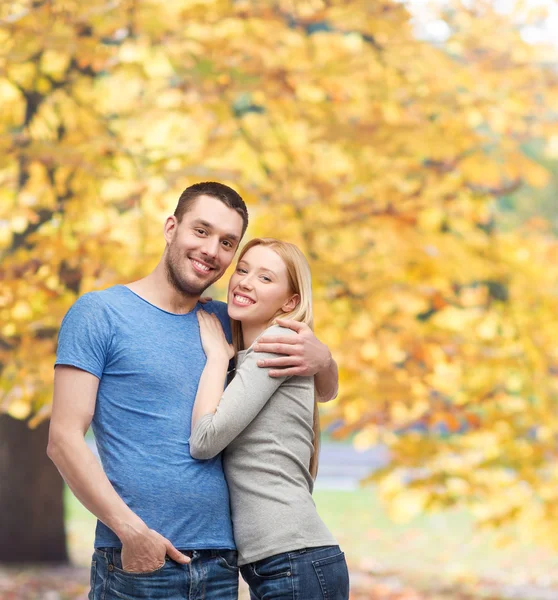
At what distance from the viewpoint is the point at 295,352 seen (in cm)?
210

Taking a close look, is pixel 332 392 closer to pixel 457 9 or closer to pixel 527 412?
pixel 527 412

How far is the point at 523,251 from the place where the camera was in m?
5.48

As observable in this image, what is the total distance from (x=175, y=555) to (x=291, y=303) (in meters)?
0.75

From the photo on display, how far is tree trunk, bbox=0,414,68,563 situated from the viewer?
19.6 ft

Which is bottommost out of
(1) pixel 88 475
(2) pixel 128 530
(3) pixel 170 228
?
(2) pixel 128 530

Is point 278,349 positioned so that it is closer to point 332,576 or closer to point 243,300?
point 243,300

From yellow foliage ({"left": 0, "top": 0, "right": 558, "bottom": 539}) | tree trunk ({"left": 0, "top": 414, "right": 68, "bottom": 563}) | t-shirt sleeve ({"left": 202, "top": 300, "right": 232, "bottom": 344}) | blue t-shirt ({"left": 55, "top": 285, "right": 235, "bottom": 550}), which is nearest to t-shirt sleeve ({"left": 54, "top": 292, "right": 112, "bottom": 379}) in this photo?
blue t-shirt ({"left": 55, "top": 285, "right": 235, "bottom": 550})

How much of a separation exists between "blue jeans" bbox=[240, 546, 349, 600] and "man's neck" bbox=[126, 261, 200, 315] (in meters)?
0.71

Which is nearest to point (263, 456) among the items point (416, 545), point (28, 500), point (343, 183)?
point (343, 183)

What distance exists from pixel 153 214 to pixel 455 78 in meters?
2.10

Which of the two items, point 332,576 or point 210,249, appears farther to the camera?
point 210,249

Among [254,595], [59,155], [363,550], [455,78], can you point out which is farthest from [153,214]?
[363,550]

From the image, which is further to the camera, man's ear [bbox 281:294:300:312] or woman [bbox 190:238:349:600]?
man's ear [bbox 281:294:300:312]

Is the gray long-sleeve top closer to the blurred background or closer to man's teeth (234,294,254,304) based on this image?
man's teeth (234,294,254,304)
